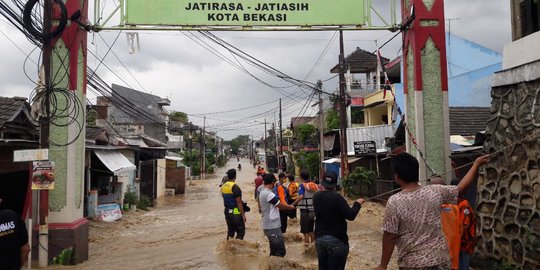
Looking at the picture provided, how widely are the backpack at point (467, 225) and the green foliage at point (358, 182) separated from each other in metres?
13.6

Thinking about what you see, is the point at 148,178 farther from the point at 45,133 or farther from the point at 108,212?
the point at 45,133

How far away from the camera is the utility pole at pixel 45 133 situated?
8289 mm

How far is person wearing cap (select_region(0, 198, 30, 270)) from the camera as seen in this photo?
162 inches

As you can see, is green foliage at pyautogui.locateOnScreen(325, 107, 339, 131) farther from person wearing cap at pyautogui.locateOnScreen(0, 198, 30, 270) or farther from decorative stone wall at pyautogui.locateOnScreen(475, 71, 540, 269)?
person wearing cap at pyautogui.locateOnScreen(0, 198, 30, 270)

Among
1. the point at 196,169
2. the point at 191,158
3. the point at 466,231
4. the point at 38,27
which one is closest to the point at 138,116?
the point at 191,158

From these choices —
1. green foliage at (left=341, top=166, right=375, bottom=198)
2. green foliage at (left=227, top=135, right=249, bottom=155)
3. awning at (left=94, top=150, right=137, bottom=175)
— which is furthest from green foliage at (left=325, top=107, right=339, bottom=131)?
green foliage at (left=227, top=135, right=249, bottom=155)

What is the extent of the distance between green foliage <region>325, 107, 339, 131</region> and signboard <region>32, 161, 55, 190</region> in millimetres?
24818

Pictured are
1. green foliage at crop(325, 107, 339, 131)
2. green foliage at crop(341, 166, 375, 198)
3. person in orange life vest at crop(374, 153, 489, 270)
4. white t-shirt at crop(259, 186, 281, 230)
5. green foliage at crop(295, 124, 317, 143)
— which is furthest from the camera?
green foliage at crop(295, 124, 317, 143)

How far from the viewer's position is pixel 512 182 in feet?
20.2

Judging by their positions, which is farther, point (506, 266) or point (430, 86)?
point (430, 86)

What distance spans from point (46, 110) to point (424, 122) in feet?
24.1

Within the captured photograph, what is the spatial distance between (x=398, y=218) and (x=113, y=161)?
13.4 metres

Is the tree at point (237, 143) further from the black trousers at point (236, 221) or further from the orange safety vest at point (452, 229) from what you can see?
the orange safety vest at point (452, 229)

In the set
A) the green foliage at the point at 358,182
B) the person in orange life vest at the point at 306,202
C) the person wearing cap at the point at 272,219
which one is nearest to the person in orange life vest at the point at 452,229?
the person wearing cap at the point at 272,219
